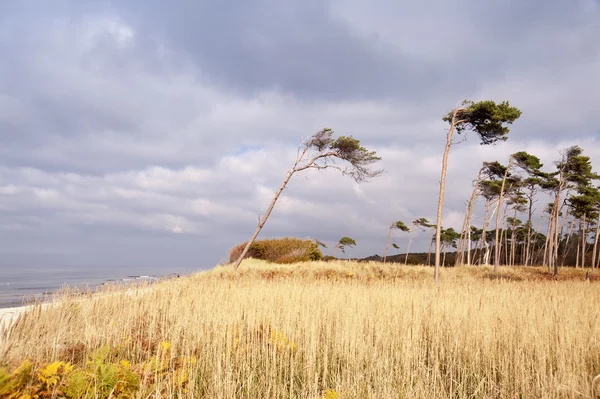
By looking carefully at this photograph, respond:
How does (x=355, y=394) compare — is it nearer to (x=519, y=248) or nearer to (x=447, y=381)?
(x=447, y=381)

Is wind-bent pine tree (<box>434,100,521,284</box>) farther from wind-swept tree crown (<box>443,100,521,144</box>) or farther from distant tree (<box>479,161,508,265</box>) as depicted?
distant tree (<box>479,161,508,265</box>)

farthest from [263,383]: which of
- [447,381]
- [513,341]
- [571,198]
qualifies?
[571,198]

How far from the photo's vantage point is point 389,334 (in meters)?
5.24

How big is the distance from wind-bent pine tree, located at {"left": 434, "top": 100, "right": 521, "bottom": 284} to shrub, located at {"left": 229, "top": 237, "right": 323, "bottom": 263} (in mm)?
14579

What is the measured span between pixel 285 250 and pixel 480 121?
17.2 metres

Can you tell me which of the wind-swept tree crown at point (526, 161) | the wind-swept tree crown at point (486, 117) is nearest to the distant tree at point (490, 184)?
the wind-swept tree crown at point (526, 161)

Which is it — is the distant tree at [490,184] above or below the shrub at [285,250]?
above

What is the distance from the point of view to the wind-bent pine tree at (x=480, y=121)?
13891 mm

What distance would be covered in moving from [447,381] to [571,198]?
35084 millimetres

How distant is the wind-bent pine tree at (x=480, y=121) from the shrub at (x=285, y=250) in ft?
47.8

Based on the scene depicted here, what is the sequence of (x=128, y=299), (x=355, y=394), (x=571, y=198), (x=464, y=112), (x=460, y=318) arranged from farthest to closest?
1. (x=571, y=198)
2. (x=464, y=112)
3. (x=128, y=299)
4. (x=460, y=318)
5. (x=355, y=394)

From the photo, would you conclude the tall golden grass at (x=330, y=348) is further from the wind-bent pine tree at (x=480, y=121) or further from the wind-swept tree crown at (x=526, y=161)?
the wind-swept tree crown at (x=526, y=161)

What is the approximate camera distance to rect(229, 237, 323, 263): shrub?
27562 mm

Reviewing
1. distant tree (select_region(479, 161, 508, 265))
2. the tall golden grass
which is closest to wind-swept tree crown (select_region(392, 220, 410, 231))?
distant tree (select_region(479, 161, 508, 265))
